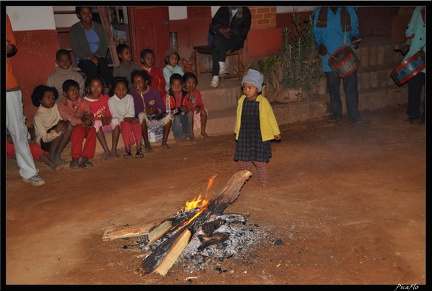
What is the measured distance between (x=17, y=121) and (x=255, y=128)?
301 centimetres

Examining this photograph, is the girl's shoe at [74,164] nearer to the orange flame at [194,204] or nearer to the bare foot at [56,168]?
the bare foot at [56,168]

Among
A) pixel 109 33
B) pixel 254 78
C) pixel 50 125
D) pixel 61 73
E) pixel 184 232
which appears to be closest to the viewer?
pixel 184 232

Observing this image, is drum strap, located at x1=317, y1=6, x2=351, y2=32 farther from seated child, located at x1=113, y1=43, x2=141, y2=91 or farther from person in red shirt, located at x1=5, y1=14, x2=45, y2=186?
person in red shirt, located at x1=5, y1=14, x2=45, y2=186

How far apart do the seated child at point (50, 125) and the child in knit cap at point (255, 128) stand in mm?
2729

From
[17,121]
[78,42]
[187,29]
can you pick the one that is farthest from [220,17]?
[17,121]

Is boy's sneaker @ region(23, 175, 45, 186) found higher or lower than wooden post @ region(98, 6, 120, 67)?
lower

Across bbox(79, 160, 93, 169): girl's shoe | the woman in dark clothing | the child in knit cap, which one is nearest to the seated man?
the woman in dark clothing

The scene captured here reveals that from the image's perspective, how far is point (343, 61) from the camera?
838cm

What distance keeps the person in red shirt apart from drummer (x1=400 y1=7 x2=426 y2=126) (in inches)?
250

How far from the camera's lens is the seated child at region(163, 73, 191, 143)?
25.6ft

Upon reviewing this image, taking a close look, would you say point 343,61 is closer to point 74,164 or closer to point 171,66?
point 171,66

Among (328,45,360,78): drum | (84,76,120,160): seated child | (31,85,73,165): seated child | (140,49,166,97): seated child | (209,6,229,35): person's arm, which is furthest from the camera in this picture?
(209,6,229,35): person's arm

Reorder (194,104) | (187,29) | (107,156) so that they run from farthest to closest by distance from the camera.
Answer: (187,29) < (194,104) < (107,156)

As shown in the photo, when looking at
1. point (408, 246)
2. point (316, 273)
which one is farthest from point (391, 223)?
point (316, 273)
